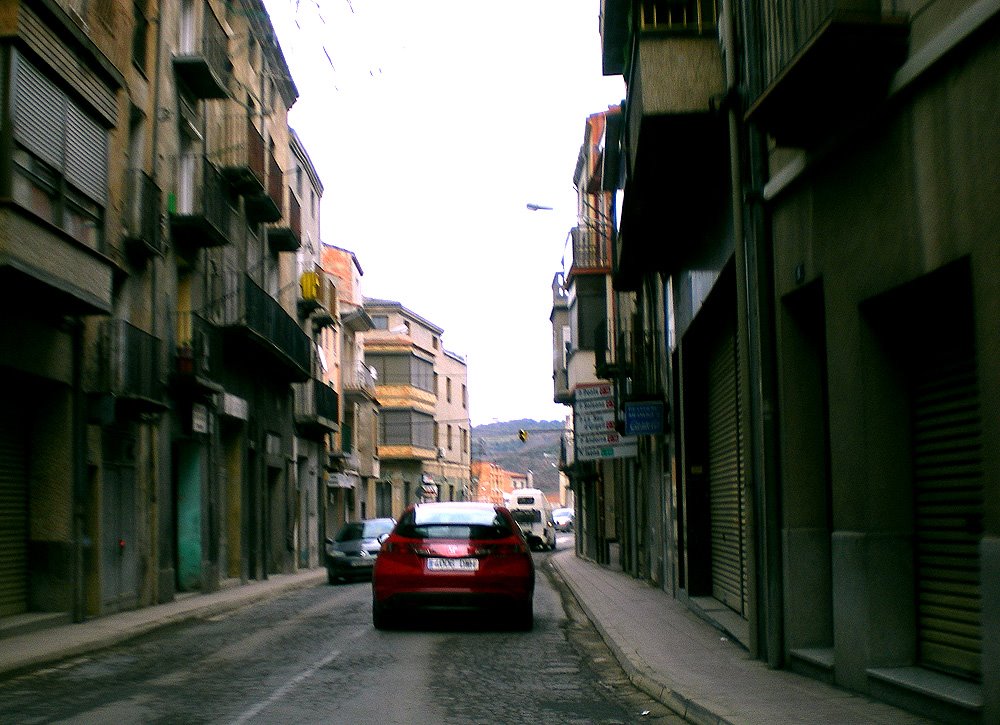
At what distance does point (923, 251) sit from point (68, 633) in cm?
1148

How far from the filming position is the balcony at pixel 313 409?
36.8m

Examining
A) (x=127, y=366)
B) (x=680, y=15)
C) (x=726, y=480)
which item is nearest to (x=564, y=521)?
(x=127, y=366)

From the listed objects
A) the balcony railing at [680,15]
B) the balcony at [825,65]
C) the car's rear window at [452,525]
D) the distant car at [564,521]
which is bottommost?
the distant car at [564,521]

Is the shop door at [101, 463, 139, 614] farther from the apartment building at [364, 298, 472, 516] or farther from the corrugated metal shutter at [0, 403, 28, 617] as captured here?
the apartment building at [364, 298, 472, 516]

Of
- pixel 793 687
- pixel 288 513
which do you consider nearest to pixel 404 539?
pixel 793 687

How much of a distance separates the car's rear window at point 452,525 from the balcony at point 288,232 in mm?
18140

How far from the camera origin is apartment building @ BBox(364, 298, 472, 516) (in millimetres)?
66500

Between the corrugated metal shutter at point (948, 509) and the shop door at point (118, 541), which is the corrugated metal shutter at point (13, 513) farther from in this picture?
the corrugated metal shutter at point (948, 509)

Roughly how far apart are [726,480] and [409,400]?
51809 millimetres

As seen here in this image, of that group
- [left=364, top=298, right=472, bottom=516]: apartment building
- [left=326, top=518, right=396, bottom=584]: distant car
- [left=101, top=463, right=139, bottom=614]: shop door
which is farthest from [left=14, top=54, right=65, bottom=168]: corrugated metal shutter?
[left=364, top=298, right=472, bottom=516]: apartment building

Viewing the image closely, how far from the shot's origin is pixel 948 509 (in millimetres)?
8258

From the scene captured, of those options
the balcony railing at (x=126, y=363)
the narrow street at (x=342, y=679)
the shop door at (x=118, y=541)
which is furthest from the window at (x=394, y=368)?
the narrow street at (x=342, y=679)

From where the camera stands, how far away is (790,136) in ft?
31.9

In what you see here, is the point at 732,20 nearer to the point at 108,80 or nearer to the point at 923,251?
the point at 923,251
